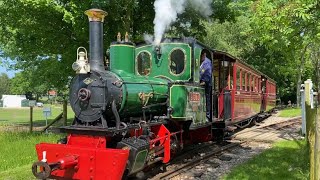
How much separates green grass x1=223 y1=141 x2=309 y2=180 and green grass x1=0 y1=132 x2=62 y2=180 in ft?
14.4

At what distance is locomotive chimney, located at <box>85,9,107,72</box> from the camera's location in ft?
21.3

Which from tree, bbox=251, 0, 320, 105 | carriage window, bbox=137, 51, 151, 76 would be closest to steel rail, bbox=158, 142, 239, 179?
carriage window, bbox=137, 51, 151, 76

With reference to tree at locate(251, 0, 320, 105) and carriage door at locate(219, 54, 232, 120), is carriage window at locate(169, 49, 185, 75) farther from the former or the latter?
carriage door at locate(219, 54, 232, 120)

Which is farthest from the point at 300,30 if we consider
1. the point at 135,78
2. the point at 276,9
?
the point at 135,78

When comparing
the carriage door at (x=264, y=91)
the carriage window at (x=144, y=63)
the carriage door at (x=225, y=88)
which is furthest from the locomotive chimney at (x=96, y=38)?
the carriage door at (x=264, y=91)

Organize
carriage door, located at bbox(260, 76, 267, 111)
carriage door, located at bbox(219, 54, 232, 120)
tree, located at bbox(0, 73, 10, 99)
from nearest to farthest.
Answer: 1. carriage door, located at bbox(219, 54, 232, 120)
2. carriage door, located at bbox(260, 76, 267, 111)
3. tree, located at bbox(0, 73, 10, 99)

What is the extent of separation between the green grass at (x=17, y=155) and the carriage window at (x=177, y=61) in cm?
384

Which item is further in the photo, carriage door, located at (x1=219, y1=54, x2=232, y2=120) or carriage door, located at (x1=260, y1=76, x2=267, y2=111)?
carriage door, located at (x1=260, y1=76, x2=267, y2=111)

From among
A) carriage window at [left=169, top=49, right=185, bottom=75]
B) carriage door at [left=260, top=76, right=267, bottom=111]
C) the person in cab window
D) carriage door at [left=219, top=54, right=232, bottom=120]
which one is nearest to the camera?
carriage window at [left=169, top=49, right=185, bottom=75]

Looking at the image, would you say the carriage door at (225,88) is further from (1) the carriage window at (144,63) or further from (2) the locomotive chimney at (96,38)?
(2) the locomotive chimney at (96,38)

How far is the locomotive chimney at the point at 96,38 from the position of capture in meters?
6.49

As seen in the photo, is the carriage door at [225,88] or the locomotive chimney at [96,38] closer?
the locomotive chimney at [96,38]

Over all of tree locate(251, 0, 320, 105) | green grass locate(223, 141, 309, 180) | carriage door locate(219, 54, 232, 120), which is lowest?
green grass locate(223, 141, 309, 180)

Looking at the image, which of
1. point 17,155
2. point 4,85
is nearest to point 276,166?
point 17,155
